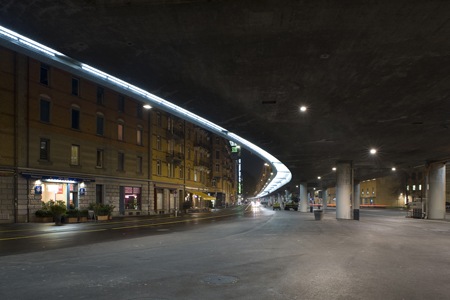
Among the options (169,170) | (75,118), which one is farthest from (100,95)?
(169,170)

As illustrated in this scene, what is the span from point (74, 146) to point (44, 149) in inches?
147

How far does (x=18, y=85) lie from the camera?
30891 millimetres

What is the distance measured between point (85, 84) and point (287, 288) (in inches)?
1371

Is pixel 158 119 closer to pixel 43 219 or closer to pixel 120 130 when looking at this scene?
pixel 120 130

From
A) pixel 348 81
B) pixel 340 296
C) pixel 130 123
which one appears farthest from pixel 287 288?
pixel 130 123

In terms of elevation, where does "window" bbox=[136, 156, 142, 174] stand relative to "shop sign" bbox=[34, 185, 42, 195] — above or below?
above

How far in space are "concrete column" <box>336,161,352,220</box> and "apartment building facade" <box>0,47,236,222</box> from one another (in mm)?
21735

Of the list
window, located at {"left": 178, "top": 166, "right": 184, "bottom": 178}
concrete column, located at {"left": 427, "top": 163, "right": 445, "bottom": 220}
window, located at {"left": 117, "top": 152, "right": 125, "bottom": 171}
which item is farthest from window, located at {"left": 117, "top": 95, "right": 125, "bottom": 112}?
concrete column, located at {"left": 427, "top": 163, "right": 445, "bottom": 220}

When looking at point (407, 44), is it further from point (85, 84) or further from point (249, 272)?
point (85, 84)

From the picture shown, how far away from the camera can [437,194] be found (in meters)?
40.1

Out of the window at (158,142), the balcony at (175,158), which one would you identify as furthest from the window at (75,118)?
the balcony at (175,158)

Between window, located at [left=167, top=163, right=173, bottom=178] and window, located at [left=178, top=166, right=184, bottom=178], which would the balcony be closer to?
window, located at [left=167, top=163, right=173, bottom=178]

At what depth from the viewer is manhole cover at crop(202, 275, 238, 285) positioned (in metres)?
8.82

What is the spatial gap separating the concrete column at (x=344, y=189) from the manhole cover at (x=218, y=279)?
33.1 m
